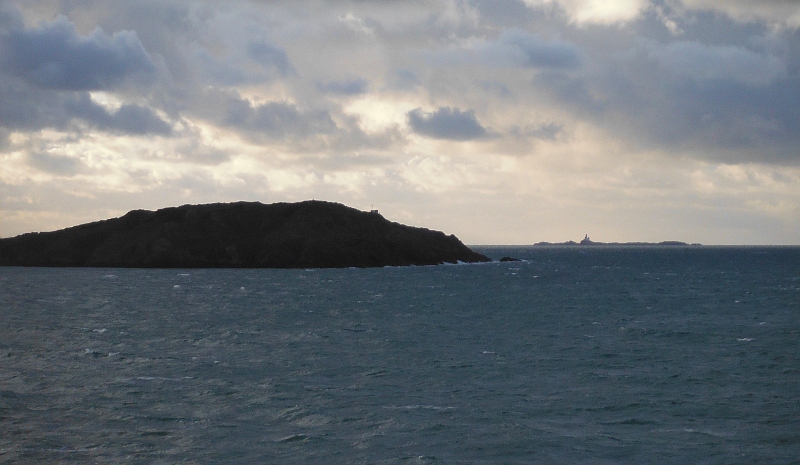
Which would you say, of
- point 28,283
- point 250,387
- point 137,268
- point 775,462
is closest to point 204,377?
point 250,387

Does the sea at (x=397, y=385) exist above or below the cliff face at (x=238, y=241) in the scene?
below

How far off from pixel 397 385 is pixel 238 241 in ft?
431

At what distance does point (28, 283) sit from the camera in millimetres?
97375

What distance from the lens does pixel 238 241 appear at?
518ft

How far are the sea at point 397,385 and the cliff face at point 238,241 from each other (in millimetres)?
87645

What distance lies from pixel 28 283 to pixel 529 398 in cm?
8729

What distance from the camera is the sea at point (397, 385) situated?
2219 centimetres

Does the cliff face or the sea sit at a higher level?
the cliff face

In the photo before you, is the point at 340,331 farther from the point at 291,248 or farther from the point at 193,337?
the point at 291,248

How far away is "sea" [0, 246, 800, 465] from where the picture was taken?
22188 mm

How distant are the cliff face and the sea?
87645 mm

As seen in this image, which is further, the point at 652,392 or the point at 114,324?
the point at 114,324

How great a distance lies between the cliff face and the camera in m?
152

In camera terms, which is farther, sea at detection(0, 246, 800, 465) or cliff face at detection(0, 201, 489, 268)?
cliff face at detection(0, 201, 489, 268)
